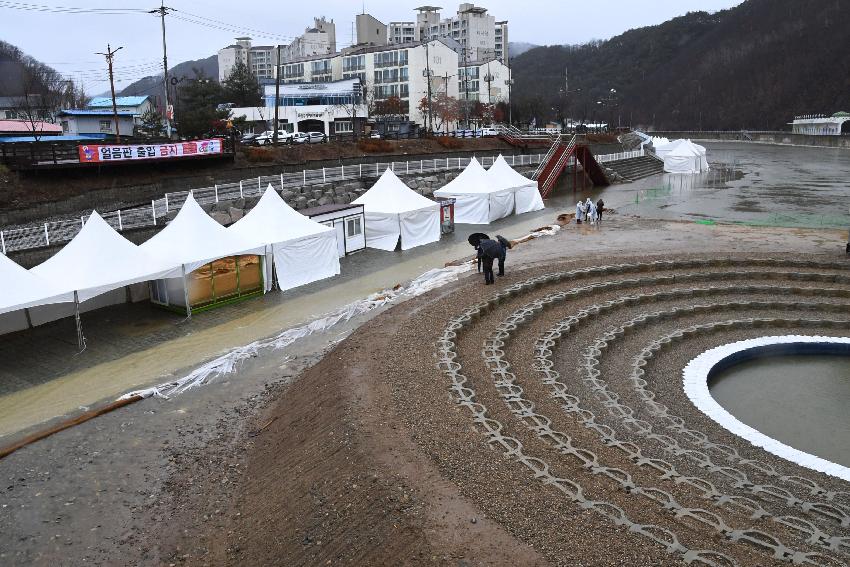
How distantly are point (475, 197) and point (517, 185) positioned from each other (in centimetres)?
343

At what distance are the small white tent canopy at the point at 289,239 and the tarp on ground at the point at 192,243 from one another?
0.80 meters

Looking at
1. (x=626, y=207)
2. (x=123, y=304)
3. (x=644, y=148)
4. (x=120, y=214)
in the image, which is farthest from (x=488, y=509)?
(x=644, y=148)

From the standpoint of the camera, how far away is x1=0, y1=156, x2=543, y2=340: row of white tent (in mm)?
14477

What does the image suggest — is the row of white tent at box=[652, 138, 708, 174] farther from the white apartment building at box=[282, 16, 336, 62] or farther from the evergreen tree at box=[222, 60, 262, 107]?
the white apartment building at box=[282, 16, 336, 62]

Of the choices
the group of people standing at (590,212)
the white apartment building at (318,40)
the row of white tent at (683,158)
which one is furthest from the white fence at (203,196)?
the white apartment building at (318,40)

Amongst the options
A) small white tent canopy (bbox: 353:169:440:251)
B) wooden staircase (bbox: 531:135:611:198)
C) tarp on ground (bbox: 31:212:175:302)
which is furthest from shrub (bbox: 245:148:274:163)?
tarp on ground (bbox: 31:212:175:302)

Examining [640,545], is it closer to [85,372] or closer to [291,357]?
[291,357]

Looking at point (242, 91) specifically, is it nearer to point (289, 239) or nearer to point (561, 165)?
point (561, 165)

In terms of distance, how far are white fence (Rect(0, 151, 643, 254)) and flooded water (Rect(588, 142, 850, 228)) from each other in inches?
402

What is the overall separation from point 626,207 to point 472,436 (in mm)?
28183

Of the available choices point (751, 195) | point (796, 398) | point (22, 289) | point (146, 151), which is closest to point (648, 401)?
point (796, 398)

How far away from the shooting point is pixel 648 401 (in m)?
11.3

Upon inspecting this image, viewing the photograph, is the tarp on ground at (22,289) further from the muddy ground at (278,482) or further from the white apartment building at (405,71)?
the white apartment building at (405,71)

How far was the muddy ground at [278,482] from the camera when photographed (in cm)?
678
